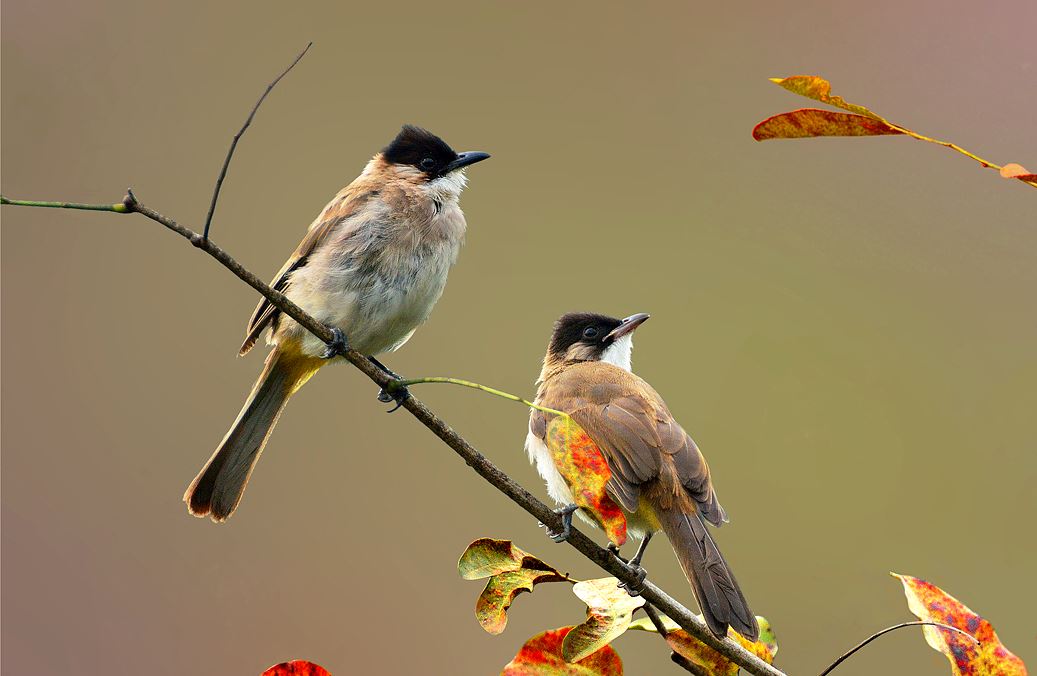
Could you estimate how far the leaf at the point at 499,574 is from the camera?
1.33m

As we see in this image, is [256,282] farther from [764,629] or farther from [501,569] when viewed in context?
[764,629]

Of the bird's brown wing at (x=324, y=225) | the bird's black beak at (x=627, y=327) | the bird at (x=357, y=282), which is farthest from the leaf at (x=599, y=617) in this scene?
the bird's black beak at (x=627, y=327)

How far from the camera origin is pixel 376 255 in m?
3.04

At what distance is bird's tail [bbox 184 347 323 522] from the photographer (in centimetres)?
260

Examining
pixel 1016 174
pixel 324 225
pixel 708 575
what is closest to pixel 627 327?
pixel 324 225

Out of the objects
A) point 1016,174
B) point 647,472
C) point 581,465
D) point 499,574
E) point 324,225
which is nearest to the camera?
point 1016,174

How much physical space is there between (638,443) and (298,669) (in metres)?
1.27

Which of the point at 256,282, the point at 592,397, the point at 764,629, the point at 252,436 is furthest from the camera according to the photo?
the point at 252,436

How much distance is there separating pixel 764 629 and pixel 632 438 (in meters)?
0.86

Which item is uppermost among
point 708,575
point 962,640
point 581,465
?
point 581,465

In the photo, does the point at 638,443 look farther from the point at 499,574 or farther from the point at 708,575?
the point at 499,574

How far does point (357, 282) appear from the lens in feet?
9.88

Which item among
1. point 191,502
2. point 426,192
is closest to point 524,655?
point 191,502

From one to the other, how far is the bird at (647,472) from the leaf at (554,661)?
46 cm
